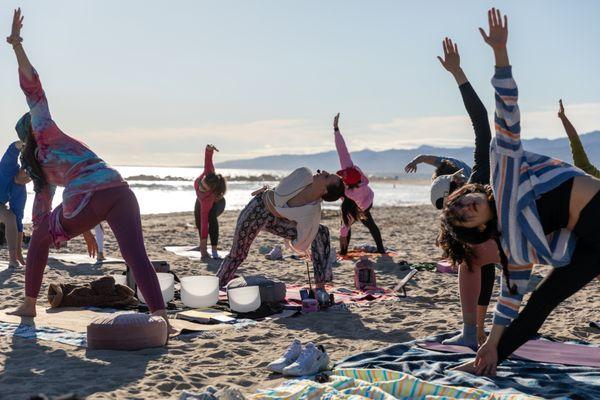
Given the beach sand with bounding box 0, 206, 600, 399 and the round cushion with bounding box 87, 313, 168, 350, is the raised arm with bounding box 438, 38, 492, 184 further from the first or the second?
the round cushion with bounding box 87, 313, 168, 350

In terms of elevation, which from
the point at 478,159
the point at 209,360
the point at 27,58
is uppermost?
the point at 27,58

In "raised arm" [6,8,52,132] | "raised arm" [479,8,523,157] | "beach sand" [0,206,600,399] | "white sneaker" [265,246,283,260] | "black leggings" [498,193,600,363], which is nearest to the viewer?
"raised arm" [479,8,523,157]

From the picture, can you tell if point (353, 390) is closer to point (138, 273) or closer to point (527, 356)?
point (527, 356)

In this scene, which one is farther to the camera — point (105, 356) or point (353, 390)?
point (105, 356)

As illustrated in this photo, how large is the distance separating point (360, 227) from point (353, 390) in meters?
13.2

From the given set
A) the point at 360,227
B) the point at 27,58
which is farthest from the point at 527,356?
the point at 360,227

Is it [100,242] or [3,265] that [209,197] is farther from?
[3,265]

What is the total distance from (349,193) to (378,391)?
638cm

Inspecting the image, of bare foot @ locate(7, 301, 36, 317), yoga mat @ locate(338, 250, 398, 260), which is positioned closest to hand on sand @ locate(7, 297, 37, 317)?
bare foot @ locate(7, 301, 36, 317)

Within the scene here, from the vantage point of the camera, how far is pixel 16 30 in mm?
5562

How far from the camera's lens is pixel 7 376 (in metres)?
4.17

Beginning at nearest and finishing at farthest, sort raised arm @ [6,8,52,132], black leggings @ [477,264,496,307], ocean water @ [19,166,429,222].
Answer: black leggings @ [477,264,496,307]
raised arm @ [6,8,52,132]
ocean water @ [19,166,429,222]

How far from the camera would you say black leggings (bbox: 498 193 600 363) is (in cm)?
364

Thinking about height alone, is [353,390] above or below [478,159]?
below
